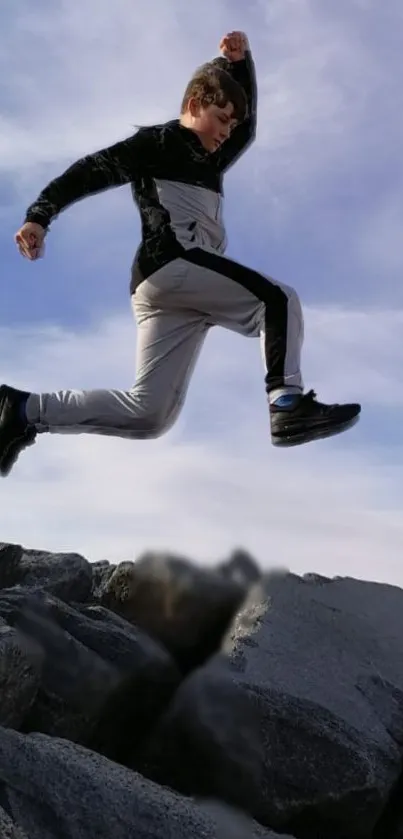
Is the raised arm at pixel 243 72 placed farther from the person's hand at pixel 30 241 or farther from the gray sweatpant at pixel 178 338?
the person's hand at pixel 30 241

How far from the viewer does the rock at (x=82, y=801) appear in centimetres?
412

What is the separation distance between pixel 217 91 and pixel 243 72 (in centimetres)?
72

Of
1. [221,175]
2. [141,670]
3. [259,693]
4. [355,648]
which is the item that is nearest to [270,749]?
[259,693]

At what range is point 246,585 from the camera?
6.98 meters

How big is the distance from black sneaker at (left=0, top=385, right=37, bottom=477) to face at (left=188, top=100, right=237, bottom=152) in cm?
140

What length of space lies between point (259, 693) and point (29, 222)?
2.71 meters

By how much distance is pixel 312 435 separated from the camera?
15.4 feet

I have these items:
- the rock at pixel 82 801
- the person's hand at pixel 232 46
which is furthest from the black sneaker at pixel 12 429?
the person's hand at pixel 232 46

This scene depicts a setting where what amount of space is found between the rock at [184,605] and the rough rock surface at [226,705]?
1 centimetres

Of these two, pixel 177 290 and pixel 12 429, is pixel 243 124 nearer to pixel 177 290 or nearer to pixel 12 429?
pixel 177 290

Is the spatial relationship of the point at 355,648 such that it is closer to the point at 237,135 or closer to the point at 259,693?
the point at 259,693

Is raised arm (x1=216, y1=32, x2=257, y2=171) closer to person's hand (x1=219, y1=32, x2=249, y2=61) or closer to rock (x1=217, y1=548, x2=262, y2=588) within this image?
person's hand (x1=219, y1=32, x2=249, y2=61)

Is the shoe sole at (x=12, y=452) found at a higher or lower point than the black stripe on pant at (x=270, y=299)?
lower

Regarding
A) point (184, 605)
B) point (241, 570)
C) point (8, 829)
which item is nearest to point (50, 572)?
point (184, 605)
